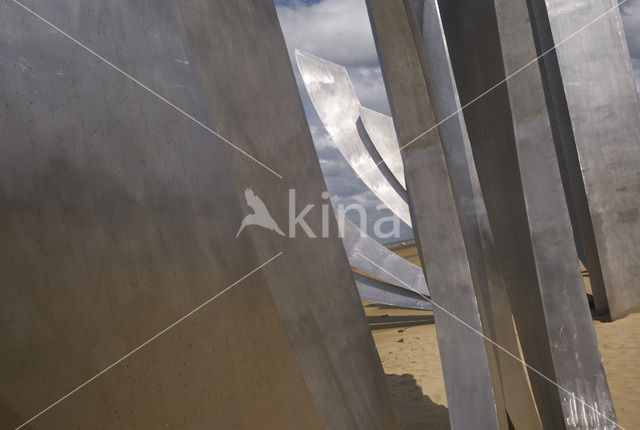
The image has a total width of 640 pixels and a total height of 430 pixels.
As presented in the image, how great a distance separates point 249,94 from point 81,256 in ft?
3.39

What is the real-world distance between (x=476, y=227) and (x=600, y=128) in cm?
412

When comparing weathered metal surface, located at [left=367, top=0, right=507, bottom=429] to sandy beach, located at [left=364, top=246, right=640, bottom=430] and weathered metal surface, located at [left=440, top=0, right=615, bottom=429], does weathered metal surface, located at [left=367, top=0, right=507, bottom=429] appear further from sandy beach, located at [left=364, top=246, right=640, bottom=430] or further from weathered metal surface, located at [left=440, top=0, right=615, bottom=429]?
sandy beach, located at [left=364, top=246, right=640, bottom=430]

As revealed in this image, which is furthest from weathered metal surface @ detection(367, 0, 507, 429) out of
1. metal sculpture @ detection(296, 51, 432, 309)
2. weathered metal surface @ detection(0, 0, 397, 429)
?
metal sculpture @ detection(296, 51, 432, 309)

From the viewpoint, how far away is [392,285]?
8.77m

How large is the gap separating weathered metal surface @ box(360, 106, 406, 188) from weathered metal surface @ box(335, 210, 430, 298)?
2350 mm

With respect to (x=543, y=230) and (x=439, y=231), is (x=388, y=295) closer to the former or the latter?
(x=543, y=230)

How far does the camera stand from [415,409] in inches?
184

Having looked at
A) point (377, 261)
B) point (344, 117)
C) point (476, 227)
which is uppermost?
point (344, 117)

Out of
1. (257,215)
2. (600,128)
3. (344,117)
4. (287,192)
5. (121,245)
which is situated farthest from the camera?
(344,117)

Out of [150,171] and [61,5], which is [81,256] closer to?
[150,171]

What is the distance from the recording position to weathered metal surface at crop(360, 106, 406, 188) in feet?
34.1

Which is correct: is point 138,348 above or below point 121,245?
below

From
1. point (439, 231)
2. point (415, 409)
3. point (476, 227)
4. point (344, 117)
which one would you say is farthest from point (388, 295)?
point (439, 231)

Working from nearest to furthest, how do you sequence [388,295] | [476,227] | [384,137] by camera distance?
1. [476,227]
2. [388,295]
3. [384,137]
